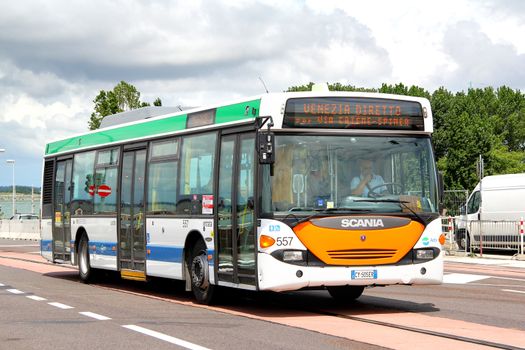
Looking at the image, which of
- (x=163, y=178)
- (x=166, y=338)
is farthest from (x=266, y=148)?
(x=163, y=178)

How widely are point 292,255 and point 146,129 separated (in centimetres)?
571

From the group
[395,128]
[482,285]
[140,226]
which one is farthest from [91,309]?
[482,285]

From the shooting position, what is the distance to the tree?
6431 cm

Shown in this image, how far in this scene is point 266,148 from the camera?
1303 cm

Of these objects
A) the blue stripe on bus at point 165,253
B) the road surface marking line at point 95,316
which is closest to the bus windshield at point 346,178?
the road surface marking line at point 95,316

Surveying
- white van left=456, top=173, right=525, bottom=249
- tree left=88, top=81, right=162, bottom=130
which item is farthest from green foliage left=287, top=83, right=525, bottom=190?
white van left=456, top=173, right=525, bottom=249

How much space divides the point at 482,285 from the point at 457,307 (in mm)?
5132

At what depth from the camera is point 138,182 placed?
59.0 feet

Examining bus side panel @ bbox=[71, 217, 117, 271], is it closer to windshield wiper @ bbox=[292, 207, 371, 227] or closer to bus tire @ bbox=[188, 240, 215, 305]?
bus tire @ bbox=[188, 240, 215, 305]

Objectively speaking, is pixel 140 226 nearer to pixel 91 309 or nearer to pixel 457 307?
pixel 91 309

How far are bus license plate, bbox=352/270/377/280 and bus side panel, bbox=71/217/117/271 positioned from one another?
7130mm

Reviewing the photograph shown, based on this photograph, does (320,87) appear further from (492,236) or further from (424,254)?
(492,236)

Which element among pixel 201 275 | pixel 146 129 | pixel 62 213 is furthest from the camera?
pixel 62 213

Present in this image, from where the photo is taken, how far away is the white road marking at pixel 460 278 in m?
20.8
